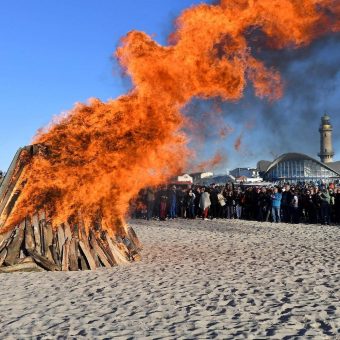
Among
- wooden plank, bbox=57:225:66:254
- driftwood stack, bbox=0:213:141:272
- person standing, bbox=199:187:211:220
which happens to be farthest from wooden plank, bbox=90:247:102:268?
person standing, bbox=199:187:211:220

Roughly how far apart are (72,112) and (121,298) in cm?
610

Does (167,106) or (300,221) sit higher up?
(167,106)

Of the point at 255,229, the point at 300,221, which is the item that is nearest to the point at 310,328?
the point at 255,229

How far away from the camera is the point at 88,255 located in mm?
12008

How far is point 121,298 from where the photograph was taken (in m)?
8.59

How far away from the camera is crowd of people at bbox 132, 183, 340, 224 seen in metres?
24.0

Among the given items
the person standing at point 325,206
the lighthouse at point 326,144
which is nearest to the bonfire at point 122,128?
the person standing at point 325,206

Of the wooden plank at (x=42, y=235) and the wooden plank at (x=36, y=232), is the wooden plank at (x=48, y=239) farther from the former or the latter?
the wooden plank at (x=36, y=232)

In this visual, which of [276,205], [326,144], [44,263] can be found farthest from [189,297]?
[326,144]

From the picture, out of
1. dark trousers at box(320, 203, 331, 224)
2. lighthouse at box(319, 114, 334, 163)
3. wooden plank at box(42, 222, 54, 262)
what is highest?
lighthouse at box(319, 114, 334, 163)

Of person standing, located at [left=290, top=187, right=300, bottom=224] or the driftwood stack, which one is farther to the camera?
person standing, located at [left=290, top=187, right=300, bottom=224]

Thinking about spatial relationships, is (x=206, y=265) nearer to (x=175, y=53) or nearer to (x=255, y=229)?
(x=175, y=53)

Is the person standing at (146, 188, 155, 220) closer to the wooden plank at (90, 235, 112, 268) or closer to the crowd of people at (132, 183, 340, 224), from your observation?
the crowd of people at (132, 183, 340, 224)

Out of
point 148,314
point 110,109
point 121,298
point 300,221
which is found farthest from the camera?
point 300,221
